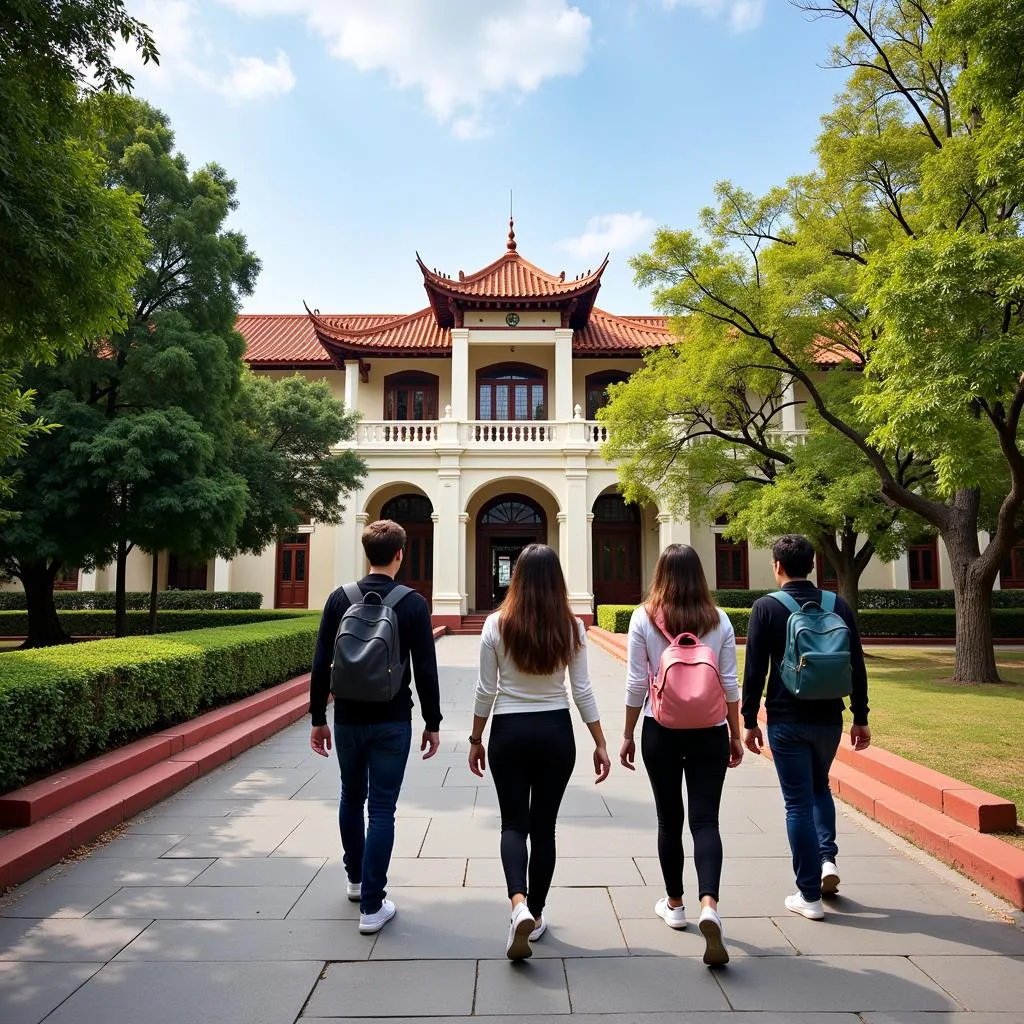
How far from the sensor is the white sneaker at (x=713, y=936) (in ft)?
8.99

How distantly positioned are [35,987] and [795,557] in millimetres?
3560

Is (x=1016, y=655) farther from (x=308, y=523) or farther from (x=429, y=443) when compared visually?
(x=308, y=523)

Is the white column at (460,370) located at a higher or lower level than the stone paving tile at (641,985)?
higher

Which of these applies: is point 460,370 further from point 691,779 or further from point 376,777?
point 691,779

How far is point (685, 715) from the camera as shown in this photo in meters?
2.88

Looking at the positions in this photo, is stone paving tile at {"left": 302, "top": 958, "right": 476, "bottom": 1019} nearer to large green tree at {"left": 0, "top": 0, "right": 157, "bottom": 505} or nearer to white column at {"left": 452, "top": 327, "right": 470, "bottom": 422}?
large green tree at {"left": 0, "top": 0, "right": 157, "bottom": 505}

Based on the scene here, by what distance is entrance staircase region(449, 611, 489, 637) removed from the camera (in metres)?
19.8

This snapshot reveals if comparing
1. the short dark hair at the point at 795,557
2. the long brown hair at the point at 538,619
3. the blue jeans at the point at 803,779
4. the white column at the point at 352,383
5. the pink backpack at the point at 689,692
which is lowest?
the blue jeans at the point at 803,779

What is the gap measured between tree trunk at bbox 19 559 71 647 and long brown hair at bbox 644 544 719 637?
14.5m

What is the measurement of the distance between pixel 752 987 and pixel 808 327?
10103mm

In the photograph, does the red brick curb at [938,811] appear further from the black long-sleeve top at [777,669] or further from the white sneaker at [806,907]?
the black long-sleeve top at [777,669]

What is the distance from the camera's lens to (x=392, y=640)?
307 centimetres

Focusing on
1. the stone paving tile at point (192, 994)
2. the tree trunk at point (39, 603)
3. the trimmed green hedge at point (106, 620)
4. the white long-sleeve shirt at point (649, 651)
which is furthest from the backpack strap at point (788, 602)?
the trimmed green hedge at point (106, 620)

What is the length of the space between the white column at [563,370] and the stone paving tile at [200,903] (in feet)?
60.4
